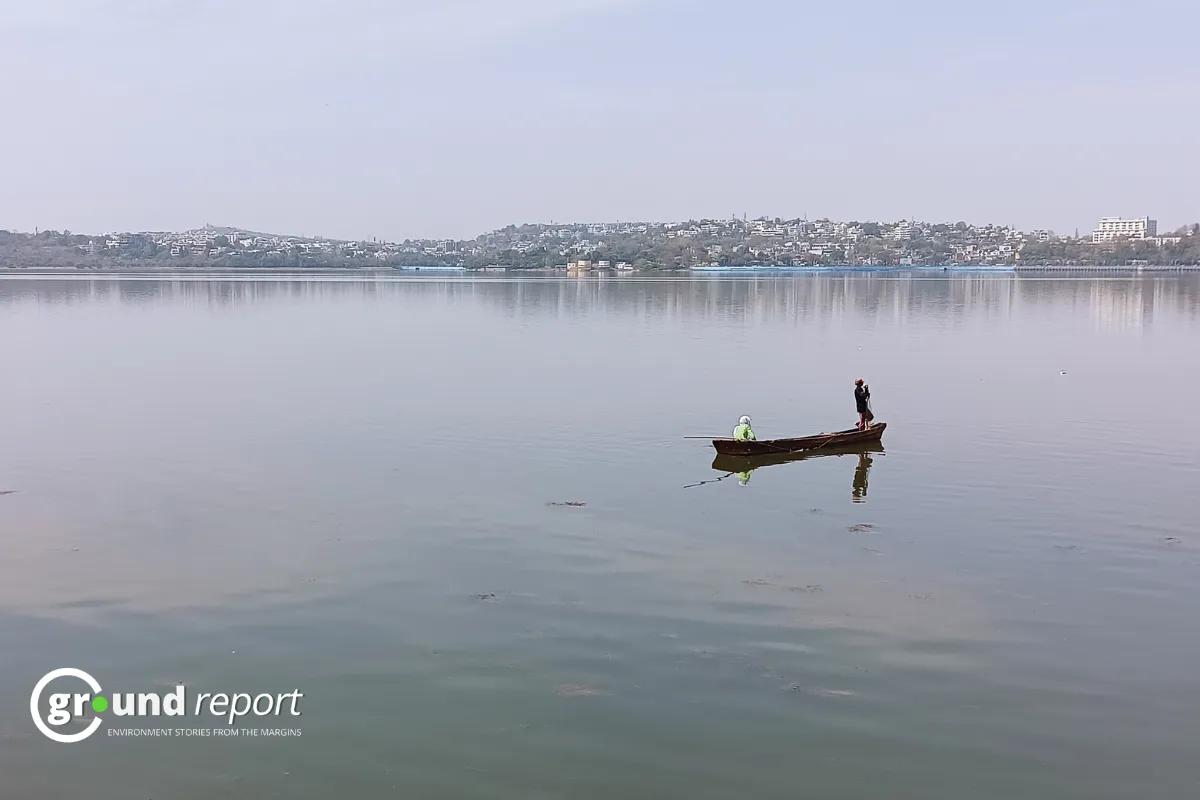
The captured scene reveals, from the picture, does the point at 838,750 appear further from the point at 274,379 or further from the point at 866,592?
the point at 274,379

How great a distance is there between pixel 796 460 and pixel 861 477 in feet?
7.36

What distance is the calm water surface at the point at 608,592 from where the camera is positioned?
9.99 m

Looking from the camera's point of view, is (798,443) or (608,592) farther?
(798,443)

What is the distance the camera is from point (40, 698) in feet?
36.7

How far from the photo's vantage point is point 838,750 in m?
10.1

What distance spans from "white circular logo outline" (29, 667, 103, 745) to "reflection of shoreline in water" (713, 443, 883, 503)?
13.8 m

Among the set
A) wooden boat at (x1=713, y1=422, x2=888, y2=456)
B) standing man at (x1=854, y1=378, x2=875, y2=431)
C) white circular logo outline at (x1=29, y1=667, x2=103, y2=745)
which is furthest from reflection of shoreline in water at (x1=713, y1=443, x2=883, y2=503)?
white circular logo outline at (x1=29, y1=667, x2=103, y2=745)

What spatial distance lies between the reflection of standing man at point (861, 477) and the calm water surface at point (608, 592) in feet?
0.46

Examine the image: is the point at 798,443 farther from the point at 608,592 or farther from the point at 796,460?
the point at 608,592

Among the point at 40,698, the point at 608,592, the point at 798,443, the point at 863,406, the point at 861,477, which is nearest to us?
the point at 40,698

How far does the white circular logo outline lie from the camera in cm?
1048

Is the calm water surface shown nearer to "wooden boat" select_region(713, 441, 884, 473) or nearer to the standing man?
"wooden boat" select_region(713, 441, 884, 473)

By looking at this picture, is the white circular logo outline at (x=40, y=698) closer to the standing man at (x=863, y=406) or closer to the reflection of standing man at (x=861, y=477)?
the reflection of standing man at (x=861, y=477)

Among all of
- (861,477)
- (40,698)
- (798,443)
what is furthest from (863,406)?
(40,698)
